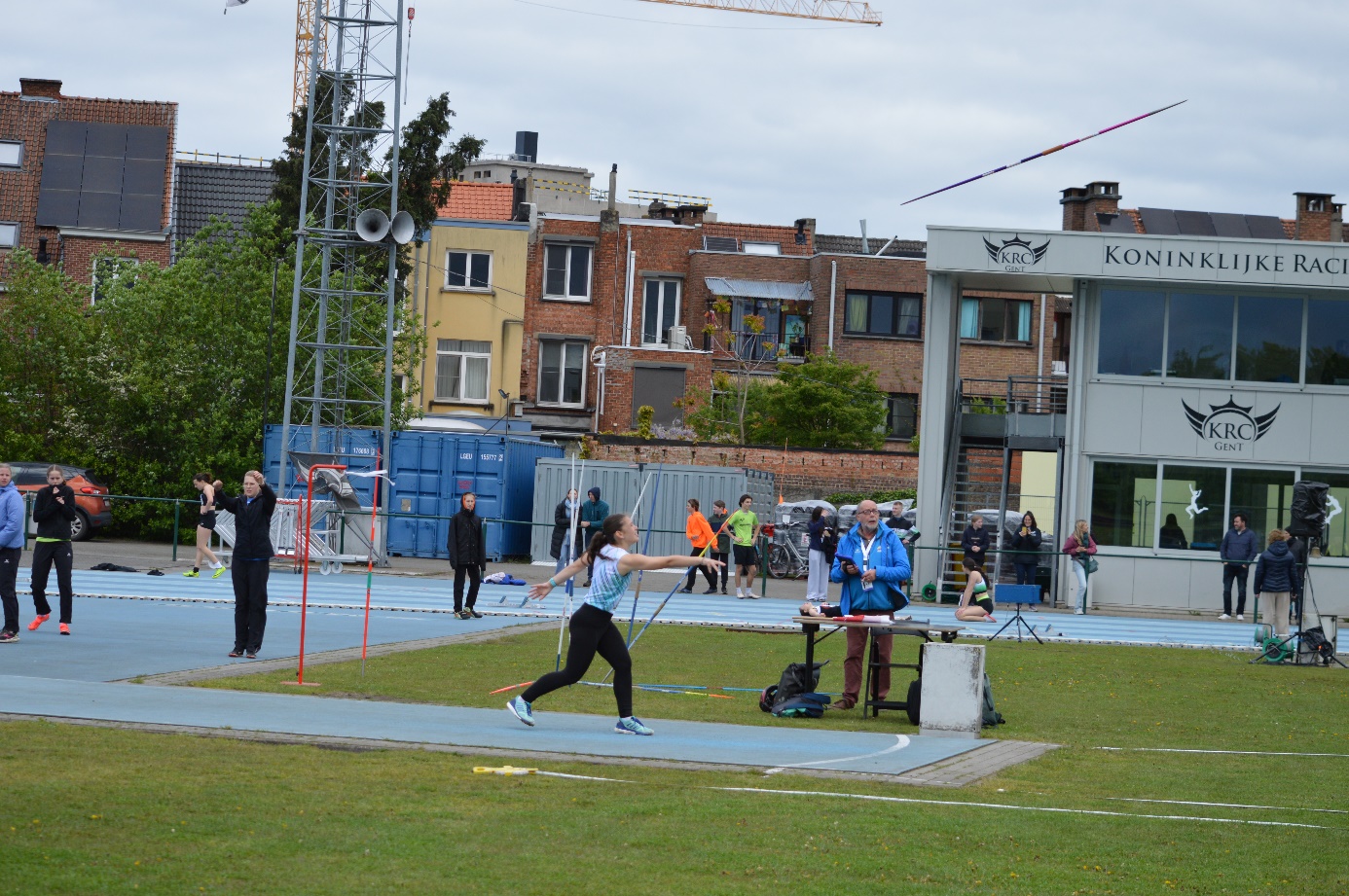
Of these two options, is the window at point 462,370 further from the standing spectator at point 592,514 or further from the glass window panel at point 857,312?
the standing spectator at point 592,514

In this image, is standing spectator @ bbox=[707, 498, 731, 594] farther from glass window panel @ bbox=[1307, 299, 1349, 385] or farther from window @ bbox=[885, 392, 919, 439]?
window @ bbox=[885, 392, 919, 439]

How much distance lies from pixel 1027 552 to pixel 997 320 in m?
25.6

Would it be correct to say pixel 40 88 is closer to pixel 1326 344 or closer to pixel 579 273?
pixel 579 273

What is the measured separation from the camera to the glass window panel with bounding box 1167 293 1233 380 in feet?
104

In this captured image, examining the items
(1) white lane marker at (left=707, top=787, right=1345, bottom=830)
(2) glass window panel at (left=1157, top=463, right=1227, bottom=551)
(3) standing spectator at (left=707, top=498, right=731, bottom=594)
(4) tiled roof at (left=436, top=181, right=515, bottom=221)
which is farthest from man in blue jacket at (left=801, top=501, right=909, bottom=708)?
(4) tiled roof at (left=436, top=181, right=515, bottom=221)

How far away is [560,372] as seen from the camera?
54875mm

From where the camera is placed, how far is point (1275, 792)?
10.5 m

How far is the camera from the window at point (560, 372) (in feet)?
180

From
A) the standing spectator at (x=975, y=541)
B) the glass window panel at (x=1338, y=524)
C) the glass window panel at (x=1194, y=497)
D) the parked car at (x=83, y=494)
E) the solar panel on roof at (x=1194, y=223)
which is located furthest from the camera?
the solar panel on roof at (x=1194, y=223)

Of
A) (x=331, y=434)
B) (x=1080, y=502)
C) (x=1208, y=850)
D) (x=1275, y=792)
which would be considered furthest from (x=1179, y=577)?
(x=1208, y=850)

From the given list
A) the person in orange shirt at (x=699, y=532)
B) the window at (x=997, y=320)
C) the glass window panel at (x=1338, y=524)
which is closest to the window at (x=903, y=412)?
the window at (x=997, y=320)

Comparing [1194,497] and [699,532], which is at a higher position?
[1194,497]

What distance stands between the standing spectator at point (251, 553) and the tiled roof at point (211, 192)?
40409 mm

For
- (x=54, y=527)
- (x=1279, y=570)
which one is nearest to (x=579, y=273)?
(x=1279, y=570)
